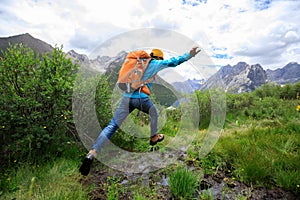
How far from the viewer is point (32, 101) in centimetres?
361

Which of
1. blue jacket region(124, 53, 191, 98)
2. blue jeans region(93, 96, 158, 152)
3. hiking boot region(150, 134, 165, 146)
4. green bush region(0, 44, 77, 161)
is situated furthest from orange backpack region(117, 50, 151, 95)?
green bush region(0, 44, 77, 161)

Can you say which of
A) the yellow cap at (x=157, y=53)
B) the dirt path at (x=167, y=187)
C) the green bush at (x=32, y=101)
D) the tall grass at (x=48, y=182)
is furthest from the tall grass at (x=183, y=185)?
the green bush at (x=32, y=101)

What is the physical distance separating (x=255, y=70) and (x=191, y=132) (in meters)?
129

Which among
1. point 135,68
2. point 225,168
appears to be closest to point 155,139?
point 135,68

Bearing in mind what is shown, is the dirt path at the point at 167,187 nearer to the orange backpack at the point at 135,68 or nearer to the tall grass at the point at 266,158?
the tall grass at the point at 266,158

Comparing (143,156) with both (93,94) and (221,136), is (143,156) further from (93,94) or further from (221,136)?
(221,136)

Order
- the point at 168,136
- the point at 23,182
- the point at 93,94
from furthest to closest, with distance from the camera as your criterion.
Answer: the point at 168,136, the point at 93,94, the point at 23,182

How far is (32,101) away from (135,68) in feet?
6.39

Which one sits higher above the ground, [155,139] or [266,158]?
[155,139]

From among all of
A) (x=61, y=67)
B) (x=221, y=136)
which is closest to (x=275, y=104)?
(x=221, y=136)

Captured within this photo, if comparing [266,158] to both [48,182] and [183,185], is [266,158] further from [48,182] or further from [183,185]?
[48,182]

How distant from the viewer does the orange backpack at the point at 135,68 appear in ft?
9.42

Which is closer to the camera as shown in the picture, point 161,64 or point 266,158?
point 161,64

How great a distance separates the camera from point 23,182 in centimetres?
323
